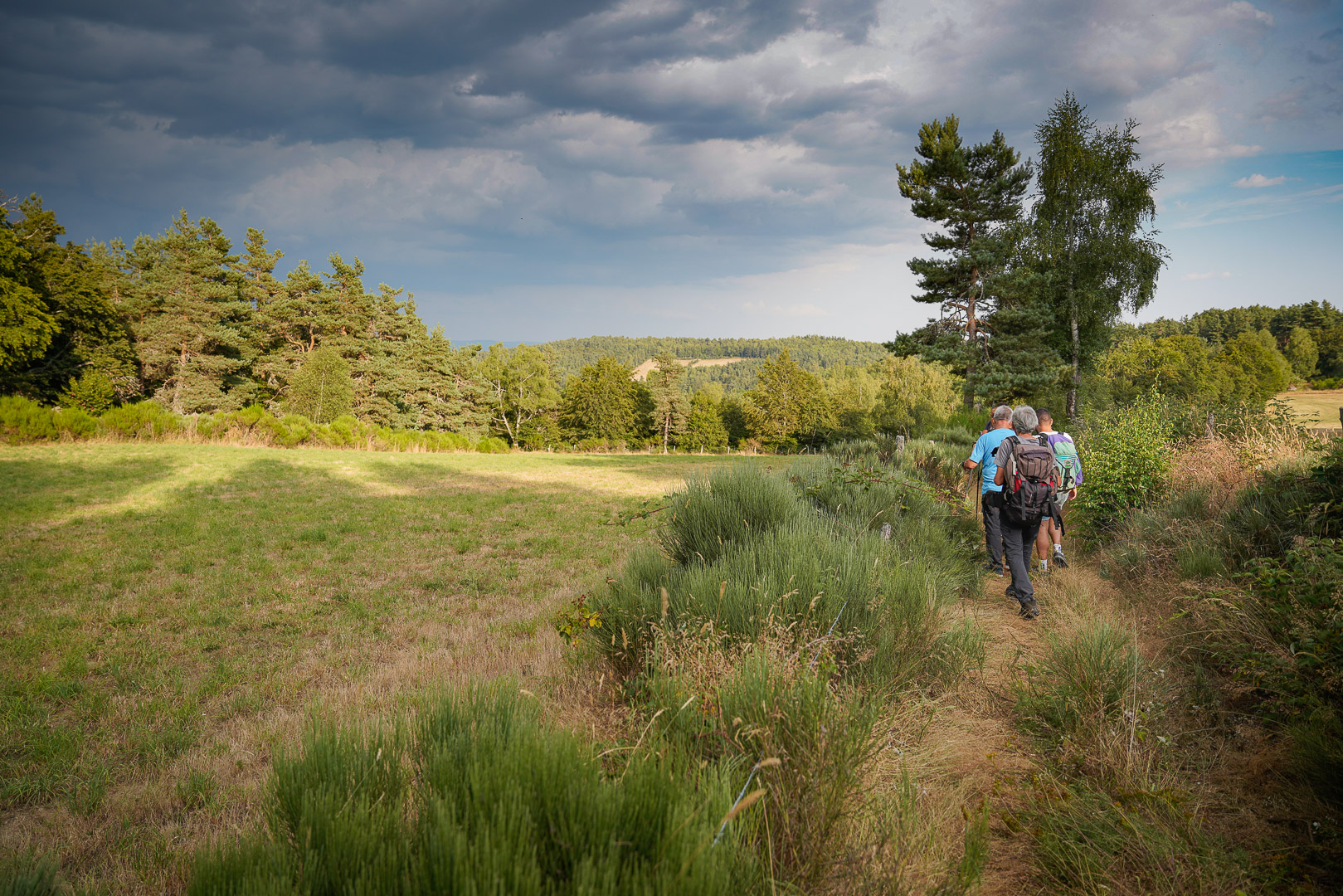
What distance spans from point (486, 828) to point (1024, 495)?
251 inches

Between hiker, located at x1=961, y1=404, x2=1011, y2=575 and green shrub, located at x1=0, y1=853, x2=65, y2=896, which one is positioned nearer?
green shrub, located at x1=0, y1=853, x2=65, y2=896

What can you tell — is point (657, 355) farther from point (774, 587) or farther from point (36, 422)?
point (774, 587)

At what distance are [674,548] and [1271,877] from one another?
4.25 m

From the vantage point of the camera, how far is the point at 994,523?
6742 millimetres

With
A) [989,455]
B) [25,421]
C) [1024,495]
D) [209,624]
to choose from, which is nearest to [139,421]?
[25,421]

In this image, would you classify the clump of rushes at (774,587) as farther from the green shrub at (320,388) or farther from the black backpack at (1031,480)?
the green shrub at (320,388)

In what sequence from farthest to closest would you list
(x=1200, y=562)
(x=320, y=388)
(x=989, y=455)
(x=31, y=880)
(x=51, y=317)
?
1. (x=320, y=388)
2. (x=51, y=317)
3. (x=989, y=455)
4. (x=1200, y=562)
5. (x=31, y=880)

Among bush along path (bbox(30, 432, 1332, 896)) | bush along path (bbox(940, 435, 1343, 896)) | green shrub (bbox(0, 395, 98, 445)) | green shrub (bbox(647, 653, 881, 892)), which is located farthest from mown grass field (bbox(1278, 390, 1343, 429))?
green shrub (bbox(0, 395, 98, 445))

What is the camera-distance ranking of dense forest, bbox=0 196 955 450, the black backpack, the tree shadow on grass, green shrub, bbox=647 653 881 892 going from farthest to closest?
1. dense forest, bbox=0 196 955 450
2. the black backpack
3. the tree shadow on grass
4. green shrub, bbox=647 653 881 892

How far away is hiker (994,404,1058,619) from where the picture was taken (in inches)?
232

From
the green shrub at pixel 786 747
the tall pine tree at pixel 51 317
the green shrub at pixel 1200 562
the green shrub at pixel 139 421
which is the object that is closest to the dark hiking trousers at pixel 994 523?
the green shrub at pixel 1200 562

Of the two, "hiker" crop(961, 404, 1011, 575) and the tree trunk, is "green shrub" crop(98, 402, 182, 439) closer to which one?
"hiker" crop(961, 404, 1011, 575)

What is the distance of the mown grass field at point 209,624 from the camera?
323cm

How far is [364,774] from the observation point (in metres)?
1.79
